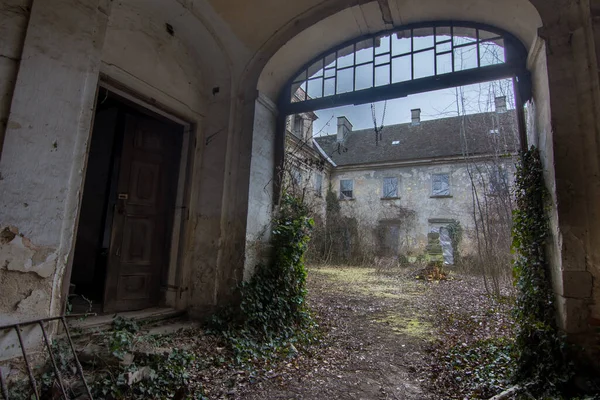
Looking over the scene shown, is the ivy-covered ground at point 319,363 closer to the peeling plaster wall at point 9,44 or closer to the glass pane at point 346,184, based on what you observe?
the peeling plaster wall at point 9,44

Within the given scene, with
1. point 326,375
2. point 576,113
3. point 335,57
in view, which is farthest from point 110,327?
point 576,113

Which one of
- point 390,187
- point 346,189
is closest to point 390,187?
point 390,187

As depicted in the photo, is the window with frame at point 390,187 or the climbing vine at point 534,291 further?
the window with frame at point 390,187

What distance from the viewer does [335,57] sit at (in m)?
5.31

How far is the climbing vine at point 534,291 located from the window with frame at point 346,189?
15597 mm

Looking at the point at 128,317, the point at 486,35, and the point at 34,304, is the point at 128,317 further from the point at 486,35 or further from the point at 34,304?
the point at 486,35

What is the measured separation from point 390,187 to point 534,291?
612 inches

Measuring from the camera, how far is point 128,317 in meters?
3.84

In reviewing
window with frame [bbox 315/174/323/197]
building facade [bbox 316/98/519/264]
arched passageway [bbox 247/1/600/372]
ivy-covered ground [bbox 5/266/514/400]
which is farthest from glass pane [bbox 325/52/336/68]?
window with frame [bbox 315/174/323/197]

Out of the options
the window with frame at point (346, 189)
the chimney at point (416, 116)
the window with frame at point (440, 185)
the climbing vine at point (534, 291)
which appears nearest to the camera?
the climbing vine at point (534, 291)

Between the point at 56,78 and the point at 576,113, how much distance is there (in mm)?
4840

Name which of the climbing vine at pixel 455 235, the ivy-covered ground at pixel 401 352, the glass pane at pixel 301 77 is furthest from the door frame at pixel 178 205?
the climbing vine at pixel 455 235

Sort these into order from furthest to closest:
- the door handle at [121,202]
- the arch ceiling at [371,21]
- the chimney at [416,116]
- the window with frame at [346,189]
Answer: the chimney at [416,116]
the window with frame at [346,189]
the door handle at [121,202]
the arch ceiling at [371,21]

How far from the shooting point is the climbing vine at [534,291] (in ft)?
9.53
